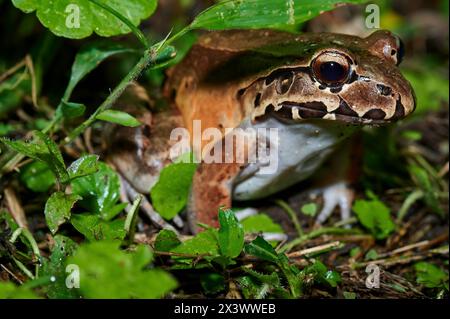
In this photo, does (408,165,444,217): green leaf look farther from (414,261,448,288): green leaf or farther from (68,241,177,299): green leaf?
(68,241,177,299): green leaf

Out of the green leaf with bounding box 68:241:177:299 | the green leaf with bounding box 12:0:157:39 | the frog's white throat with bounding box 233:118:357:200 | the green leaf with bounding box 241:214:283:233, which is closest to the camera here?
the green leaf with bounding box 68:241:177:299

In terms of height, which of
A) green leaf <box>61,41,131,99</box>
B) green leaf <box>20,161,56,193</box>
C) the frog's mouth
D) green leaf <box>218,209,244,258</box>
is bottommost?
green leaf <box>218,209,244,258</box>

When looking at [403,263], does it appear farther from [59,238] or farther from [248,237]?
[59,238]

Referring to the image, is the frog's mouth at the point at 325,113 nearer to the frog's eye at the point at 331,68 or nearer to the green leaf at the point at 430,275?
the frog's eye at the point at 331,68

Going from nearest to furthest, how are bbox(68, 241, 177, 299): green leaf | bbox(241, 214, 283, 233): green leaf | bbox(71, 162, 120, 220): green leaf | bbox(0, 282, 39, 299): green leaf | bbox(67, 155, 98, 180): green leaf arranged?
bbox(68, 241, 177, 299): green leaf → bbox(0, 282, 39, 299): green leaf → bbox(67, 155, 98, 180): green leaf → bbox(71, 162, 120, 220): green leaf → bbox(241, 214, 283, 233): green leaf

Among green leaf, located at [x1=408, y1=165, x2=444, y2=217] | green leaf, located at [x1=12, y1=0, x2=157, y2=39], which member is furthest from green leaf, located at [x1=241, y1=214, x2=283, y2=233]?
green leaf, located at [x1=12, y1=0, x2=157, y2=39]

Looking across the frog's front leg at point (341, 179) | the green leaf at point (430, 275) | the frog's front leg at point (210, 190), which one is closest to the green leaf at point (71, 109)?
the frog's front leg at point (210, 190)

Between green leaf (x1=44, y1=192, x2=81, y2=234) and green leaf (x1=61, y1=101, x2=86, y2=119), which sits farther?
green leaf (x1=61, y1=101, x2=86, y2=119)
